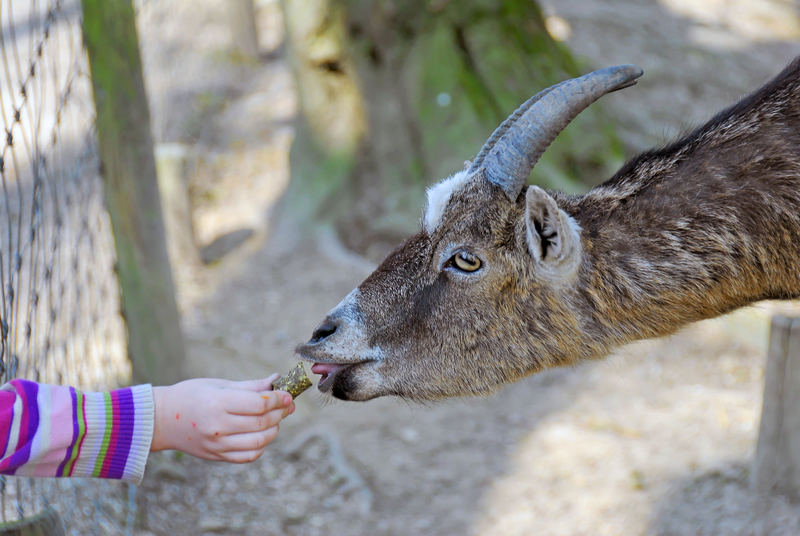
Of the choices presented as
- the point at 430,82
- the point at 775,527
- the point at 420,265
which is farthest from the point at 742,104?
the point at 430,82

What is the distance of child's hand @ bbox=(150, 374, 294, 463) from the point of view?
2.46 metres

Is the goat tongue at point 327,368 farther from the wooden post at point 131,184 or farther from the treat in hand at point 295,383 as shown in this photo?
the wooden post at point 131,184

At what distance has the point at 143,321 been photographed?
4.28 meters

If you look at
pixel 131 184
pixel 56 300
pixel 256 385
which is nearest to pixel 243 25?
pixel 56 300

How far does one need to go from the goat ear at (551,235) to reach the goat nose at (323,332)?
80 centimetres

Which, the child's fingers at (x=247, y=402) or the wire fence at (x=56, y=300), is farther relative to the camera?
the wire fence at (x=56, y=300)

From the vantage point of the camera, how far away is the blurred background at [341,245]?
401 centimetres

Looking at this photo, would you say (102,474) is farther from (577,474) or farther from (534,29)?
(534,29)

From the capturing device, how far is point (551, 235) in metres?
2.91

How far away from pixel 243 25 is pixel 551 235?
9.18 metres

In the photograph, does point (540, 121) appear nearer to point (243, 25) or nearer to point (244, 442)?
→ point (244, 442)

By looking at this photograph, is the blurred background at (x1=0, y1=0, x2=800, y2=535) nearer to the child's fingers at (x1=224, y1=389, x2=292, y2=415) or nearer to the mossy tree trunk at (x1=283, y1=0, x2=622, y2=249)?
the mossy tree trunk at (x1=283, y1=0, x2=622, y2=249)

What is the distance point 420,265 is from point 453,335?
0.30 m

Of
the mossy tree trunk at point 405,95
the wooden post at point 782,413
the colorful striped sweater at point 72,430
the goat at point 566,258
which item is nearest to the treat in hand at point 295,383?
the goat at point 566,258
